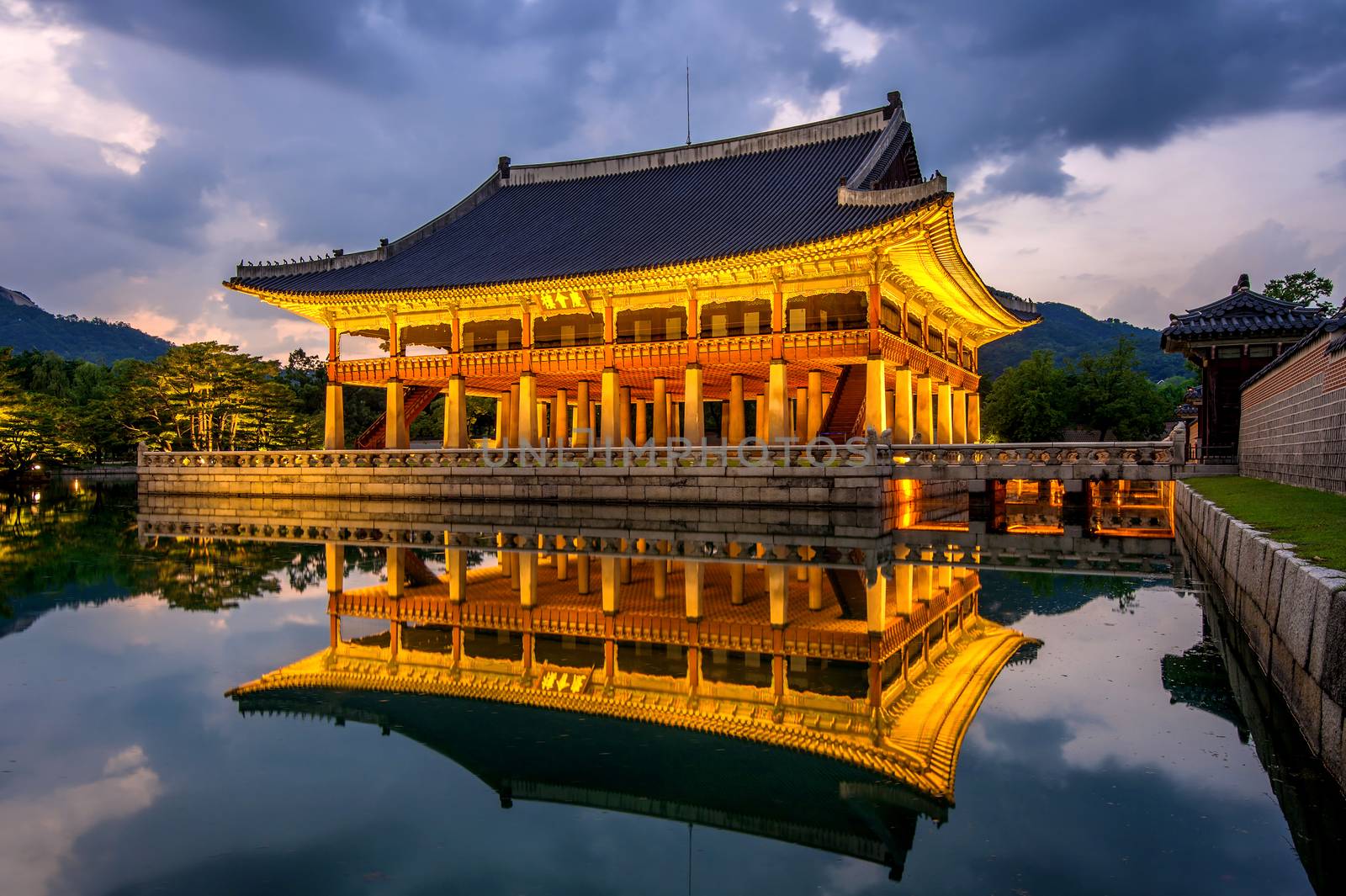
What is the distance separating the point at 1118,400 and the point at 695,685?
4387 cm

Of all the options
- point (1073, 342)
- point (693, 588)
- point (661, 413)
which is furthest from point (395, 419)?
point (1073, 342)

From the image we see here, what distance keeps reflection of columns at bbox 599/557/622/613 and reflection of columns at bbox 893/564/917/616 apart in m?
3.55

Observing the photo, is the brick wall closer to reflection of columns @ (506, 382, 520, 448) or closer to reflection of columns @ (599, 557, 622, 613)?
reflection of columns @ (599, 557, 622, 613)

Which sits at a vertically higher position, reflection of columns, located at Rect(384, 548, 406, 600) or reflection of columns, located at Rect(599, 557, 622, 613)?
reflection of columns, located at Rect(599, 557, 622, 613)

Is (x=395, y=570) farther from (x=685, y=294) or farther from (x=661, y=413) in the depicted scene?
(x=661, y=413)

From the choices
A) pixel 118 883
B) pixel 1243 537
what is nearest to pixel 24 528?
pixel 118 883

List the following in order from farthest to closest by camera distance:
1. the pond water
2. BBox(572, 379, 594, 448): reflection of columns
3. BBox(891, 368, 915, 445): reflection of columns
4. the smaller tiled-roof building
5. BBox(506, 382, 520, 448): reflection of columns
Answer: BBox(506, 382, 520, 448): reflection of columns → BBox(572, 379, 594, 448): reflection of columns → BBox(891, 368, 915, 445): reflection of columns → the smaller tiled-roof building → the pond water

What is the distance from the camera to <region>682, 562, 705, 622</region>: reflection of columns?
419 inches

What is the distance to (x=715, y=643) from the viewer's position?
909cm

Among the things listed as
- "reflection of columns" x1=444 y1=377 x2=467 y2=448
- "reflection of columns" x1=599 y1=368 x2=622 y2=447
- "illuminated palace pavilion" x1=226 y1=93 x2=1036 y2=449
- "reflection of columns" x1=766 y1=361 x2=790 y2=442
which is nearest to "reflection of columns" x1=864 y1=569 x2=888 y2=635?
"illuminated palace pavilion" x1=226 y1=93 x2=1036 y2=449

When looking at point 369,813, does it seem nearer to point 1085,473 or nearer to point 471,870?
point 471,870

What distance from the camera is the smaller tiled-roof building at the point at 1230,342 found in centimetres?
2409

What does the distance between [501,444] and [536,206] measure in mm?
10561

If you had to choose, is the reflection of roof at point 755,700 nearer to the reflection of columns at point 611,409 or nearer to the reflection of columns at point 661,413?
the reflection of columns at point 611,409
